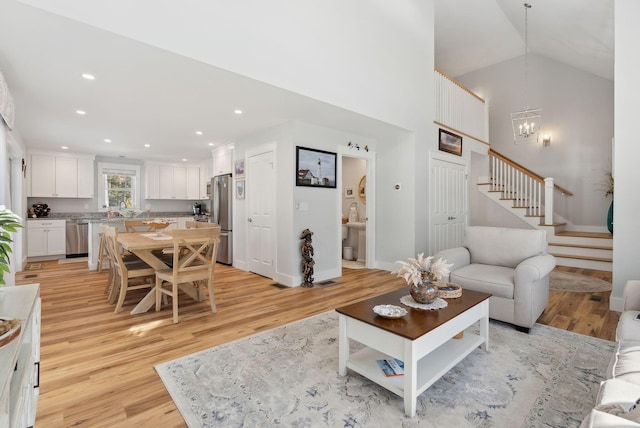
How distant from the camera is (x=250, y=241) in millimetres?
5199

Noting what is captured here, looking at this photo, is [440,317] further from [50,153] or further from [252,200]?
[50,153]

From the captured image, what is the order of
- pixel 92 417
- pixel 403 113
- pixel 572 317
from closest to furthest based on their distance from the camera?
pixel 92 417 < pixel 572 317 < pixel 403 113

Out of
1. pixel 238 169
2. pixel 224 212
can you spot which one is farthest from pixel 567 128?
pixel 224 212

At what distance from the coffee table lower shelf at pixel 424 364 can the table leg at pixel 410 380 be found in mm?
36

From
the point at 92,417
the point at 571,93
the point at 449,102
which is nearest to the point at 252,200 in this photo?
the point at 92,417

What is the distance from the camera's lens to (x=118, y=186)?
25.2 ft

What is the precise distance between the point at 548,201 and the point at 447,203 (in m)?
2.19

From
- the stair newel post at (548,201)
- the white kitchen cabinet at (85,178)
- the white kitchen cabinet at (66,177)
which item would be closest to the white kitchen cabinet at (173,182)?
the white kitchen cabinet at (85,178)

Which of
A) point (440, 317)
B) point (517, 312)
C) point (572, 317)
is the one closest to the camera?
point (440, 317)

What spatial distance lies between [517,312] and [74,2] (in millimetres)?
4029

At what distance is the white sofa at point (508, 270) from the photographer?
2.69 meters

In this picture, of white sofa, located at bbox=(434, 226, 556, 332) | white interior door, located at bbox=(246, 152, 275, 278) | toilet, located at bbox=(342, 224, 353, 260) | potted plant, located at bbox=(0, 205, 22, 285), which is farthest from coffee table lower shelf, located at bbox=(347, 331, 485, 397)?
toilet, located at bbox=(342, 224, 353, 260)

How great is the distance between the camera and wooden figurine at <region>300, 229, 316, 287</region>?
4.30m

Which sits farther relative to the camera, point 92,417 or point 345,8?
point 345,8
